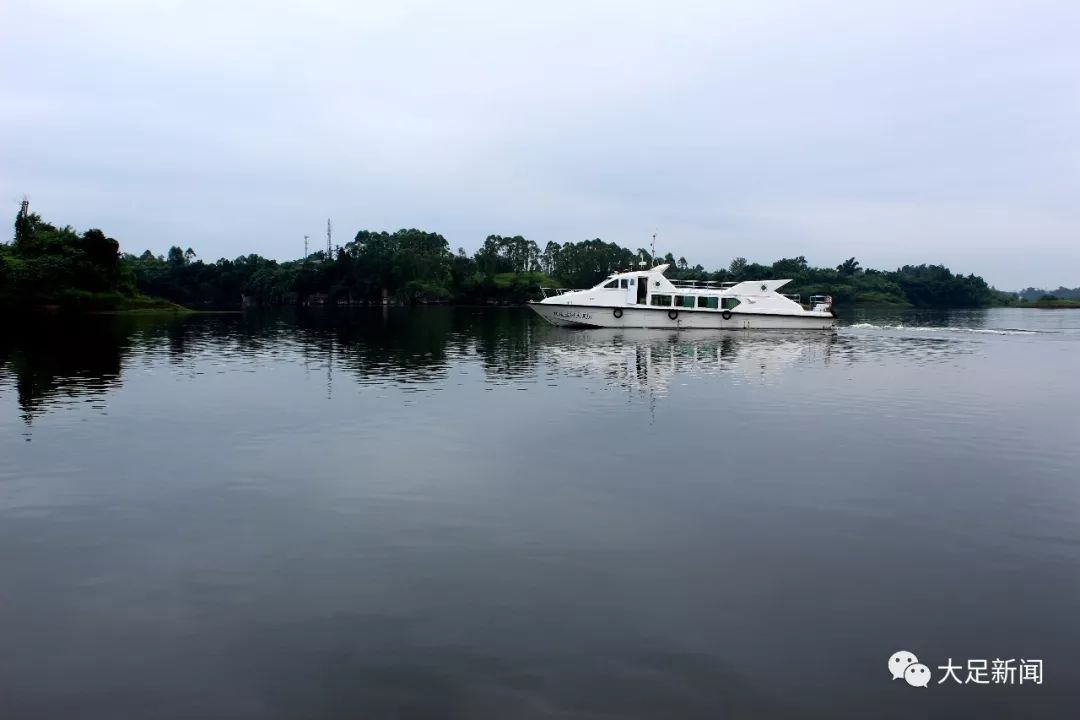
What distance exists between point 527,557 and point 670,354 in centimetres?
3468

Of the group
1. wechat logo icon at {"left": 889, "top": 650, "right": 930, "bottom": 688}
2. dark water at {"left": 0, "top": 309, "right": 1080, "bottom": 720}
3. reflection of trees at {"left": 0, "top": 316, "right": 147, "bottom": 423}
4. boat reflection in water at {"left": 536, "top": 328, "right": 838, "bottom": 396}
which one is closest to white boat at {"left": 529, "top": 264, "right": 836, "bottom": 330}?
boat reflection in water at {"left": 536, "top": 328, "right": 838, "bottom": 396}

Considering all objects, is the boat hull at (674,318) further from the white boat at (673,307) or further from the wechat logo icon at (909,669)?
the wechat logo icon at (909,669)

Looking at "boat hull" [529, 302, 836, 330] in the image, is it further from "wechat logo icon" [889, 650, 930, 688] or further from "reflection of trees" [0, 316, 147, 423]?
"wechat logo icon" [889, 650, 930, 688]

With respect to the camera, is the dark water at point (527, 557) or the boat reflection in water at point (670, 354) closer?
the dark water at point (527, 557)

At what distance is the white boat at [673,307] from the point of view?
65.9 m

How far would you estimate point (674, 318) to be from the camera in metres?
66.8

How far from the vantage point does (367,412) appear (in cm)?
2323

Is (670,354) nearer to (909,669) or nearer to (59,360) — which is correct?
(59,360)

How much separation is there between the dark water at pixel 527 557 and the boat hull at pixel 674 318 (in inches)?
1609

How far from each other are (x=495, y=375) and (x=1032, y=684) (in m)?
27.1

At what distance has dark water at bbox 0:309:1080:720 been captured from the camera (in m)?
7.54

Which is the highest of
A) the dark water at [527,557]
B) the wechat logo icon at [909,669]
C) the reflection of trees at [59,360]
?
the reflection of trees at [59,360]

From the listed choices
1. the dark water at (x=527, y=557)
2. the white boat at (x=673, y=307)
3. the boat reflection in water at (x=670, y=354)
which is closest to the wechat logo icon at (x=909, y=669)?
the dark water at (x=527, y=557)

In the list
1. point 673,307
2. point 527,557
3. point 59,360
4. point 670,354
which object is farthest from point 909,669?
point 673,307
